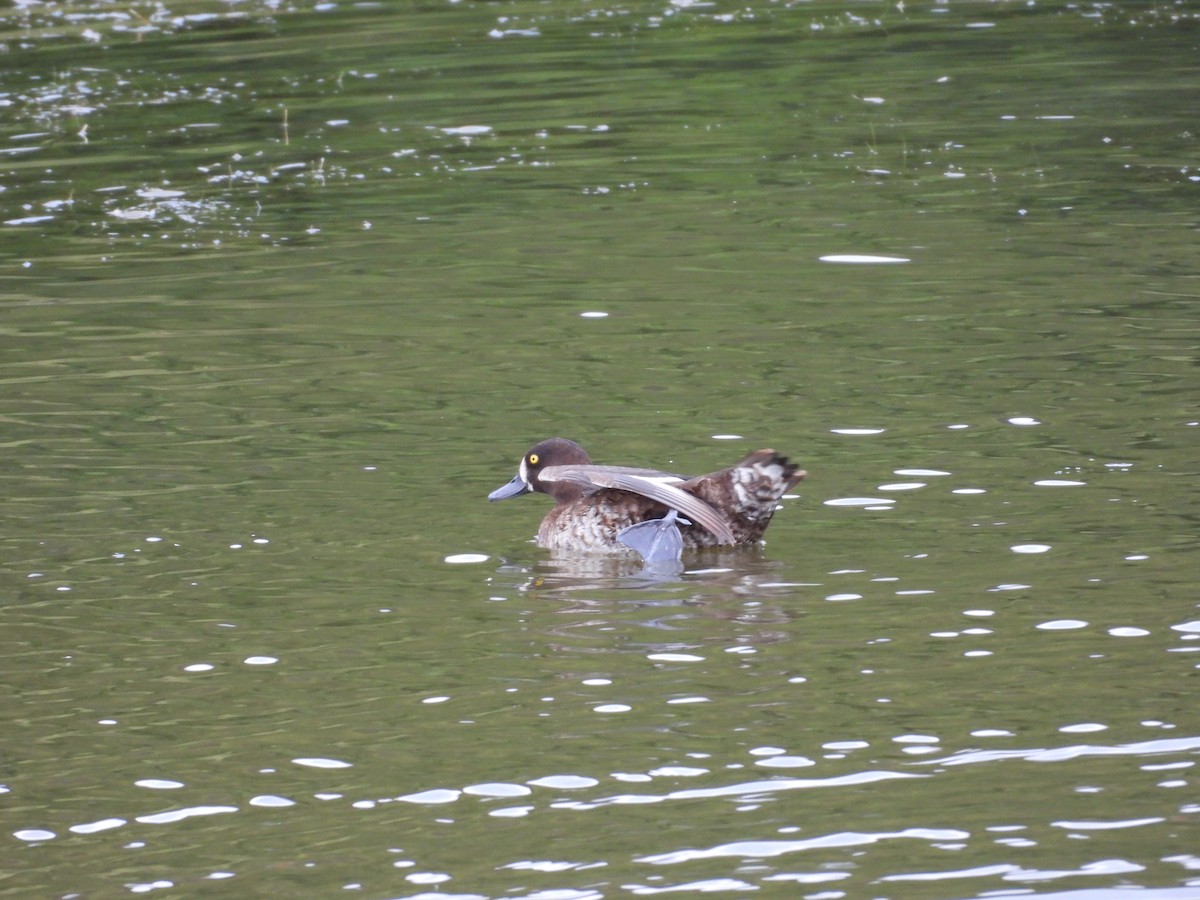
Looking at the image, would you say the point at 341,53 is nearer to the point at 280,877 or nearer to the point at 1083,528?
the point at 1083,528

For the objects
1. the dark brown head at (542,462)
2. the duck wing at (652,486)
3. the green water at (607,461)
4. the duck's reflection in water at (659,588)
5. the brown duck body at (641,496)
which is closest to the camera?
the green water at (607,461)

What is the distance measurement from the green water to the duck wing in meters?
0.34

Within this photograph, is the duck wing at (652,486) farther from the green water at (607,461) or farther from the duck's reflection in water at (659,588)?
the green water at (607,461)

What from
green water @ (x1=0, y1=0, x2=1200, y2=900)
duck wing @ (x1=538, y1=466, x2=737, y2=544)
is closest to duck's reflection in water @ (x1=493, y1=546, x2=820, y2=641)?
green water @ (x1=0, y1=0, x2=1200, y2=900)

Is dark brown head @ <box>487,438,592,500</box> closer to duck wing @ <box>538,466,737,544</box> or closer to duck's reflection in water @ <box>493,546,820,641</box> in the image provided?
duck wing @ <box>538,466,737,544</box>

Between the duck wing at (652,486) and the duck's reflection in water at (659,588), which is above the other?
the duck wing at (652,486)

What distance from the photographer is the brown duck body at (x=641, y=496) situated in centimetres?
1045

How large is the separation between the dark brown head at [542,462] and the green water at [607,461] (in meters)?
0.31

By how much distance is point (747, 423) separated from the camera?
12953mm

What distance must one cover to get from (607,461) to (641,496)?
4.31 feet

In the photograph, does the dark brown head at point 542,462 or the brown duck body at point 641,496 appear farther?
the dark brown head at point 542,462

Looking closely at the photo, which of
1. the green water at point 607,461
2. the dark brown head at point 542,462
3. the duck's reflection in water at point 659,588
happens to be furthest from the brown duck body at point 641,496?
the green water at point 607,461

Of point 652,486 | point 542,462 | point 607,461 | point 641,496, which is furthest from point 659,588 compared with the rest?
point 607,461

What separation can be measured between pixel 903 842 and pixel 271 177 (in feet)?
57.2
